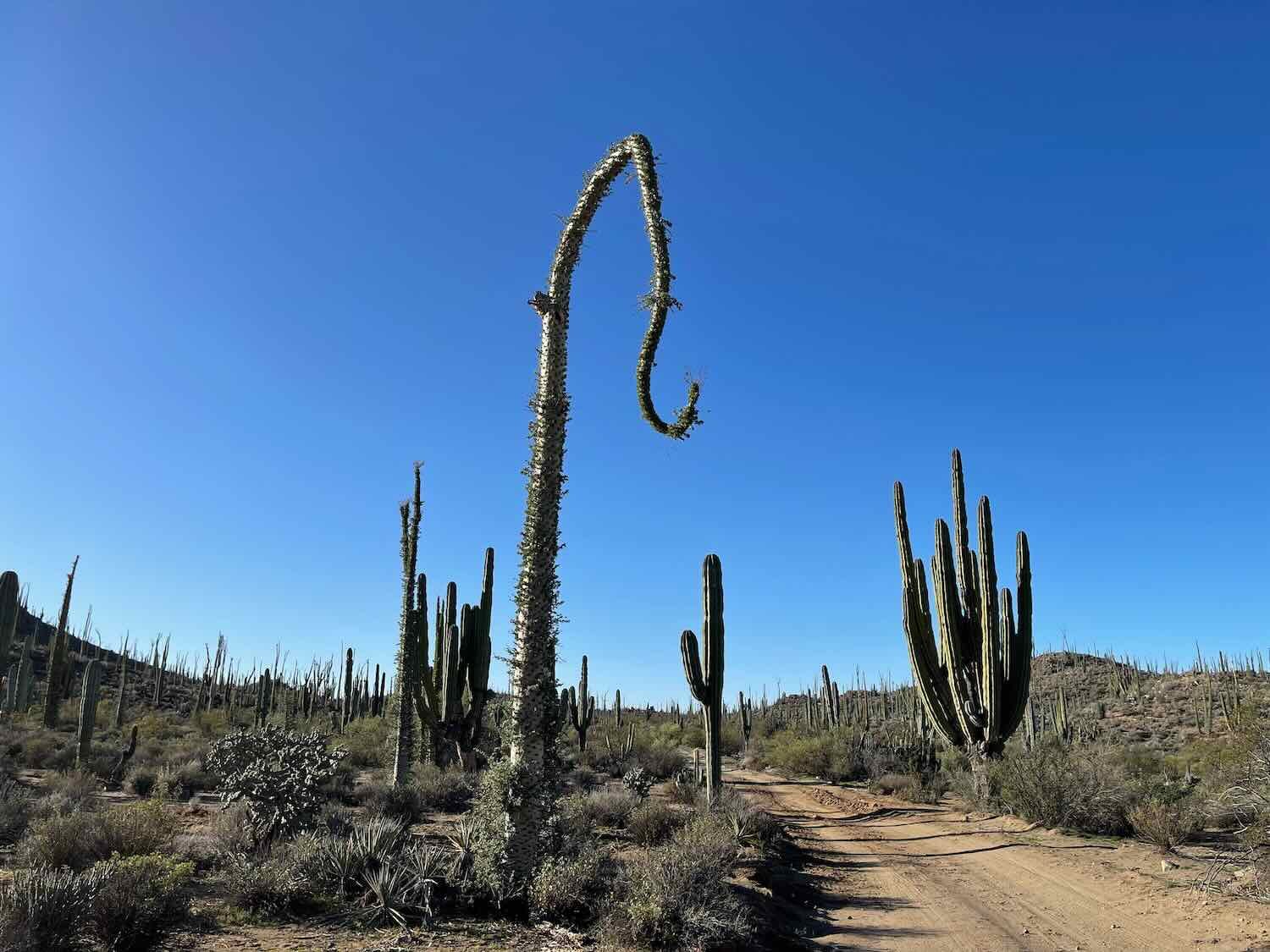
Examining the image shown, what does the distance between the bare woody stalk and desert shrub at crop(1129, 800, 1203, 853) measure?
10.0 m

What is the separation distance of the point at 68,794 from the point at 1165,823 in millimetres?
18912

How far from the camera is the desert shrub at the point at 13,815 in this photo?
11.3m

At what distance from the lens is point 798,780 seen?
1152 inches

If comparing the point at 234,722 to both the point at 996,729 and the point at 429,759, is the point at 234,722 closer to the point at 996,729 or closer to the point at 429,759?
the point at 429,759

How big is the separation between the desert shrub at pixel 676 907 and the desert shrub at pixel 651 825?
3.85 m

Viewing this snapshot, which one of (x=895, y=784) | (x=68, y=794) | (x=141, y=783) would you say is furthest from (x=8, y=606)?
(x=895, y=784)

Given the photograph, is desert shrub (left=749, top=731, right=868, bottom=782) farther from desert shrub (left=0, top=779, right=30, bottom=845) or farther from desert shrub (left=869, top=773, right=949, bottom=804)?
desert shrub (left=0, top=779, right=30, bottom=845)

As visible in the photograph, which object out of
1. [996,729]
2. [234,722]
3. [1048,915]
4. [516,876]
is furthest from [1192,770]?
[234,722]

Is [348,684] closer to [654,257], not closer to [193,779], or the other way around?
[193,779]

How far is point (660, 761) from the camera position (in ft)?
88.2

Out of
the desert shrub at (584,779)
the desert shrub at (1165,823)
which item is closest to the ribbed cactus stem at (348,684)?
the desert shrub at (584,779)

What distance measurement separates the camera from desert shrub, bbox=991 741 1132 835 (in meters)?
14.1

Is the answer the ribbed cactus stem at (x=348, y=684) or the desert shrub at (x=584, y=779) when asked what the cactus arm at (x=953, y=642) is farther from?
the ribbed cactus stem at (x=348, y=684)

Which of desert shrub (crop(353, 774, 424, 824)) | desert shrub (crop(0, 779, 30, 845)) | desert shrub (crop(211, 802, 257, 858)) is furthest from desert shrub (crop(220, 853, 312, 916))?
desert shrub (crop(353, 774, 424, 824))
